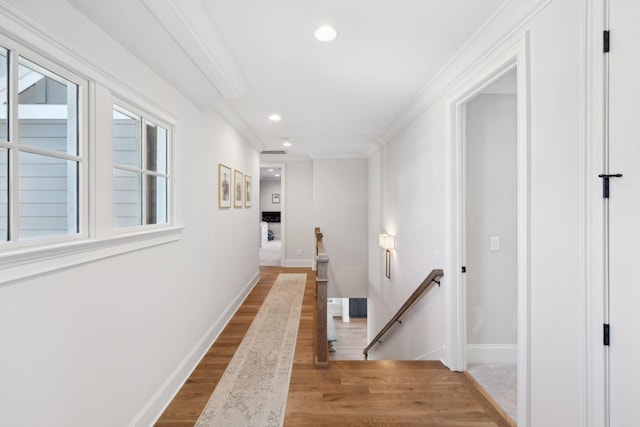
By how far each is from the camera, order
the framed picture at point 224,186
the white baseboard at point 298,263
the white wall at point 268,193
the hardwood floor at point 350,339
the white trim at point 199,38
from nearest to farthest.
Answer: the white trim at point 199,38 → the framed picture at point 224,186 → the white baseboard at point 298,263 → the hardwood floor at point 350,339 → the white wall at point 268,193

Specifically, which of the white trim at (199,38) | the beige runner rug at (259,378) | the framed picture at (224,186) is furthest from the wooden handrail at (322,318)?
the white trim at (199,38)

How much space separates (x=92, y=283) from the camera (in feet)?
4.66

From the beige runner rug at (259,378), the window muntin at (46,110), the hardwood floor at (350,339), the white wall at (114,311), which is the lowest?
the hardwood floor at (350,339)

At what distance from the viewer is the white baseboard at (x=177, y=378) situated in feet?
6.04

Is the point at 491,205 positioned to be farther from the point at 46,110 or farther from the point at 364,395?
the point at 46,110

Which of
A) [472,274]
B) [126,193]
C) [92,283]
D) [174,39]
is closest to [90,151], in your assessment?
[126,193]

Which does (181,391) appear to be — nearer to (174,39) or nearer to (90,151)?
(90,151)

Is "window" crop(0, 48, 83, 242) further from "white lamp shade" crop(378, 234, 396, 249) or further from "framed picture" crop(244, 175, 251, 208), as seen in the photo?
"white lamp shade" crop(378, 234, 396, 249)

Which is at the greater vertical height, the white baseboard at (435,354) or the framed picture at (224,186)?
the framed picture at (224,186)

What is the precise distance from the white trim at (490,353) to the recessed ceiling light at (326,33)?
2931 millimetres

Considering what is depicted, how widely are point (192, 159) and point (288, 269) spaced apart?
167 inches

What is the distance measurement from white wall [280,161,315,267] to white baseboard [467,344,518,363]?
4618mm

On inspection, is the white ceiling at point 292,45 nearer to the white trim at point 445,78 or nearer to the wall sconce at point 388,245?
the white trim at point 445,78

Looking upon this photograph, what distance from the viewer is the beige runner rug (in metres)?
1.96
